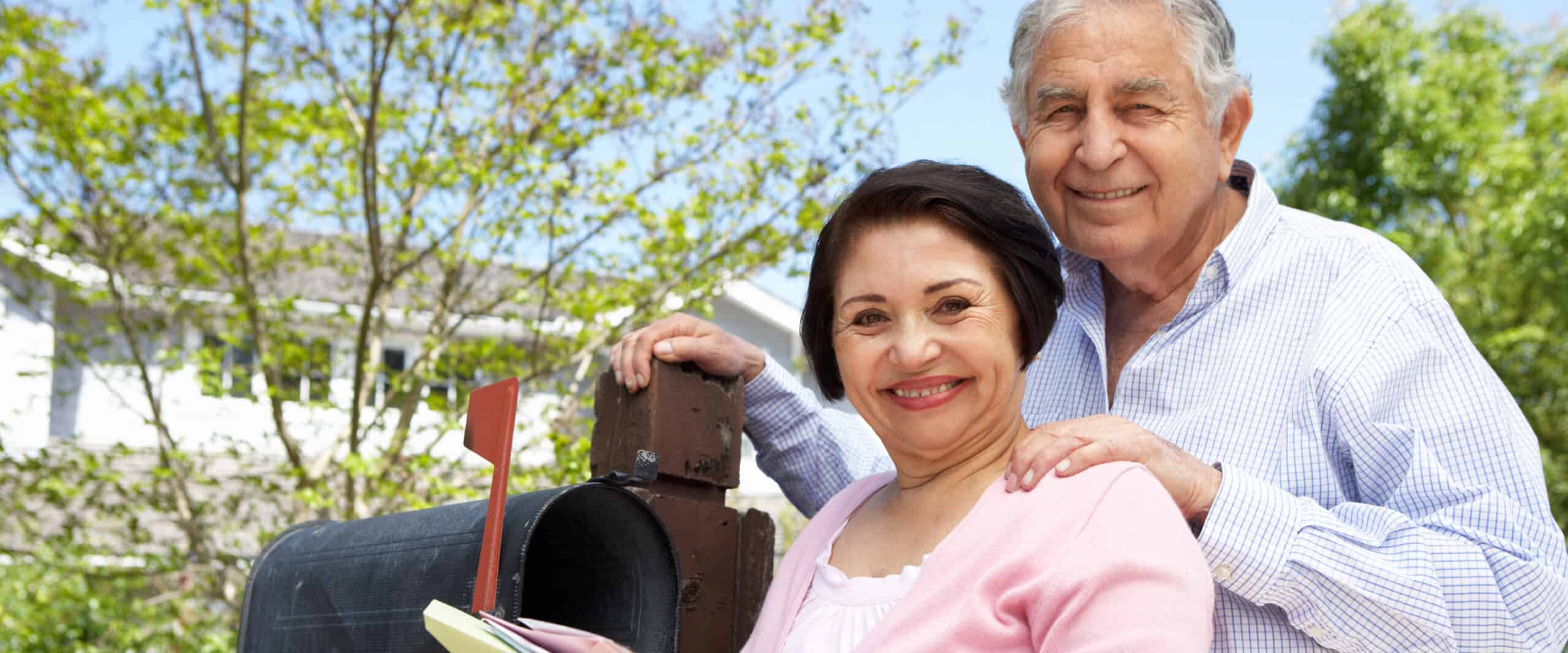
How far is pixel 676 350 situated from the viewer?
2.16m

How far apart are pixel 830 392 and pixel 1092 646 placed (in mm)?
836

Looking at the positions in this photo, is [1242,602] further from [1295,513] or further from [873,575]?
[873,575]

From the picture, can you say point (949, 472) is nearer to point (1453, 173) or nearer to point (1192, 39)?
point (1192, 39)

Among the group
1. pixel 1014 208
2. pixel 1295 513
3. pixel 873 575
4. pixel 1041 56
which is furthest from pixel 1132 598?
pixel 1041 56

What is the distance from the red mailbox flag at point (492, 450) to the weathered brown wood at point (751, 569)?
55 centimetres

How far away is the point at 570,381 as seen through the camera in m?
6.82

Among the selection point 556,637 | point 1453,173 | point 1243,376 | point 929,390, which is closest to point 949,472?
point 929,390

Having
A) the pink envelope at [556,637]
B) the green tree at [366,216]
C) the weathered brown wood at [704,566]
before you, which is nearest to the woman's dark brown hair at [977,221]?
the weathered brown wood at [704,566]

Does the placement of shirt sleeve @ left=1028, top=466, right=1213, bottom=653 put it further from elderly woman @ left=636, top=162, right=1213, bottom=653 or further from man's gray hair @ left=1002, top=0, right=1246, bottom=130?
man's gray hair @ left=1002, top=0, right=1246, bottom=130

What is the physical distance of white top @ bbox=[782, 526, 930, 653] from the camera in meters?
1.68

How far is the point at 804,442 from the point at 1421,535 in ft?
3.80

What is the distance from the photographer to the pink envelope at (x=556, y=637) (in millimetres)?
1572

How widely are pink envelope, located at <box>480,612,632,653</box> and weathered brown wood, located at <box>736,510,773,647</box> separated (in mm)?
541

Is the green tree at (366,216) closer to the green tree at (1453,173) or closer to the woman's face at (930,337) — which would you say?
the woman's face at (930,337)
